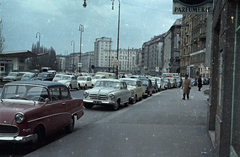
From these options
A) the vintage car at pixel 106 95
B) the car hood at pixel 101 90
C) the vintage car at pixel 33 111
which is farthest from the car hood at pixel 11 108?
the car hood at pixel 101 90

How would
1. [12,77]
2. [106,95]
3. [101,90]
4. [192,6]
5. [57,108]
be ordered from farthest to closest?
1. [12,77]
2. [101,90]
3. [106,95]
4. [192,6]
5. [57,108]

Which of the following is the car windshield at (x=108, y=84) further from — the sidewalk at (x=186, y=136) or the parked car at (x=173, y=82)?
the parked car at (x=173, y=82)

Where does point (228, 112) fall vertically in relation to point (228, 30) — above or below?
below

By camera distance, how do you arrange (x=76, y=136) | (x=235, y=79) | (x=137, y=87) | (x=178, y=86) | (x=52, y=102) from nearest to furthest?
(x=235, y=79)
(x=52, y=102)
(x=76, y=136)
(x=137, y=87)
(x=178, y=86)

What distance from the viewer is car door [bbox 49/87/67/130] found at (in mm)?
6828

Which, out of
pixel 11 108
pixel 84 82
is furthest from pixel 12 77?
→ pixel 11 108

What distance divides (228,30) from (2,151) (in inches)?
207

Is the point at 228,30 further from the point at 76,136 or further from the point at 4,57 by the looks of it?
the point at 4,57

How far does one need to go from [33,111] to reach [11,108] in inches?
18.1

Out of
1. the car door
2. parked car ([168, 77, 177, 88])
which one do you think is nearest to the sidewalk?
the car door

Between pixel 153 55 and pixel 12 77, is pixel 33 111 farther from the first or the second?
pixel 153 55

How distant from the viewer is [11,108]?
18.8 feet

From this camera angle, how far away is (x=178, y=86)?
1722 inches

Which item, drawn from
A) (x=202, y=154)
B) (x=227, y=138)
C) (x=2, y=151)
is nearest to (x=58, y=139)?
(x=2, y=151)
